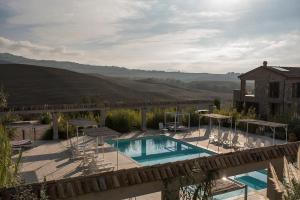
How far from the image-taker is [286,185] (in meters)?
3.30

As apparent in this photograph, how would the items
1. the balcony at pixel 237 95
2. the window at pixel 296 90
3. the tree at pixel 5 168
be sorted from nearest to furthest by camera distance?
the tree at pixel 5 168
the window at pixel 296 90
the balcony at pixel 237 95

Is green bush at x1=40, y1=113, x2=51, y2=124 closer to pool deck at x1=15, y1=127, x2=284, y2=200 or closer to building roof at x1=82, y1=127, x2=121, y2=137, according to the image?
pool deck at x1=15, y1=127, x2=284, y2=200

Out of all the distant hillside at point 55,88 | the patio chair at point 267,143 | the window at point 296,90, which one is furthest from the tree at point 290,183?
the distant hillside at point 55,88

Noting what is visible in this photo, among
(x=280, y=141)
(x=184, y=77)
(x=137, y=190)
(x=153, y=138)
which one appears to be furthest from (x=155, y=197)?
(x=184, y=77)

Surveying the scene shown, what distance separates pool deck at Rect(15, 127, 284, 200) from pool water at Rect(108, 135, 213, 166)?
47cm

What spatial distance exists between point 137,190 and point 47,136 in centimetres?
1605

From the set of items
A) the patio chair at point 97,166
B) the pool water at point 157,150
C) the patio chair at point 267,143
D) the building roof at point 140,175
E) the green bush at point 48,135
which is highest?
the building roof at point 140,175

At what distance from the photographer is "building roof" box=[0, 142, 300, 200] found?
4956 millimetres

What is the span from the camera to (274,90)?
27.1 metres

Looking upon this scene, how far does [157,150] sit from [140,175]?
13895 mm

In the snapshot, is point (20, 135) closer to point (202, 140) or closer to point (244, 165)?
point (202, 140)

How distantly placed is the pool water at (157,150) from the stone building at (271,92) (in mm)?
9748

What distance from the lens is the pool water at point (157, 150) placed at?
1763 cm

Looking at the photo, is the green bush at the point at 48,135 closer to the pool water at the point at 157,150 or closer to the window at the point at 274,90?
the pool water at the point at 157,150
